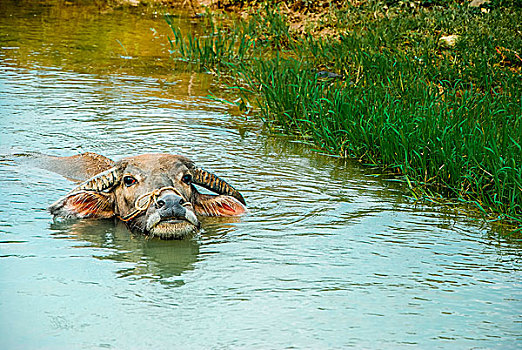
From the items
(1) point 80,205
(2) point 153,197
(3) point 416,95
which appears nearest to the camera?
(2) point 153,197

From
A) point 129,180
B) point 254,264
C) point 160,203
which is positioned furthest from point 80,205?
point 254,264

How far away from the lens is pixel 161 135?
718 cm

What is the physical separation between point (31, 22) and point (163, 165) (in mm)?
9927

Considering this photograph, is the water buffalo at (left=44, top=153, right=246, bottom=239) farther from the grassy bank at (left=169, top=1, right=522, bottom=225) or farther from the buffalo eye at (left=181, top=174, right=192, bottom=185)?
the grassy bank at (left=169, top=1, right=522, bottom=225)

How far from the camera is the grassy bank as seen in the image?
562 cm

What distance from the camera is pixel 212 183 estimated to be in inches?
202

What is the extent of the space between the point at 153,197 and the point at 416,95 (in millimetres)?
3484

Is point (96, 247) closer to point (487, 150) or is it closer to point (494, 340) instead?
point (494, 340)

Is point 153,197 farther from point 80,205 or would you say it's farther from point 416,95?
point 416,95

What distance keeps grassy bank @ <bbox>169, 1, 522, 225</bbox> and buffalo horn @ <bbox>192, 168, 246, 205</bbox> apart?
1.43 metres

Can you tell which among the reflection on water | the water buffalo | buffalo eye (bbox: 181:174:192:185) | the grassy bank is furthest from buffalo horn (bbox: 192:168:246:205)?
the grassy bank

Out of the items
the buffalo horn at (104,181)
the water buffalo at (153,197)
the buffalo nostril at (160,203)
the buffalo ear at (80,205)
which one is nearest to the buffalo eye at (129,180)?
the water buffalo at (153,197)

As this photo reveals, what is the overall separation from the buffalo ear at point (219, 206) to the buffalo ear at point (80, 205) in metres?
0.66

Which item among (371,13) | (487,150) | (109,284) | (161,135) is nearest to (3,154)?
(161,135)
